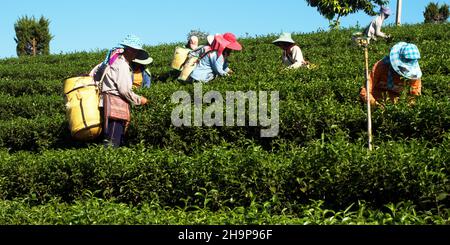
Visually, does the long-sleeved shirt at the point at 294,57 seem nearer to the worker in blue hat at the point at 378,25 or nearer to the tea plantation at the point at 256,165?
the tea plantation at the point at 256,165

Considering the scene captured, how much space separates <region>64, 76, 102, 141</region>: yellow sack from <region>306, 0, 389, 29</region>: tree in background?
2320cm

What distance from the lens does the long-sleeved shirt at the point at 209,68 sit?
12.0 metres

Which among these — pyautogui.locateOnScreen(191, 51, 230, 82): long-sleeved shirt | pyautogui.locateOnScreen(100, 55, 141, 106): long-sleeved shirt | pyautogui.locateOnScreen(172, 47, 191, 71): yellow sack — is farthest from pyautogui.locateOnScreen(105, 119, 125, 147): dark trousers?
pyautogui.locateOnScreen(172, 47, 191, 71): yellow sack

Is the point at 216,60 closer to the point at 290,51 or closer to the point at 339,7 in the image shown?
the point at 290,51

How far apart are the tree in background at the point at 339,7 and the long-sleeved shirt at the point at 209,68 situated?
759 inches

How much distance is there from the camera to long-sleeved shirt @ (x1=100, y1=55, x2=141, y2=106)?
8.40 meters

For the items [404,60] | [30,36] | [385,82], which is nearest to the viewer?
[404,60]

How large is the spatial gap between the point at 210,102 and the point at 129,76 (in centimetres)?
170

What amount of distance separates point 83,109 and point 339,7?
23.9m

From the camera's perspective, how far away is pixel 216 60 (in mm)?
11992
